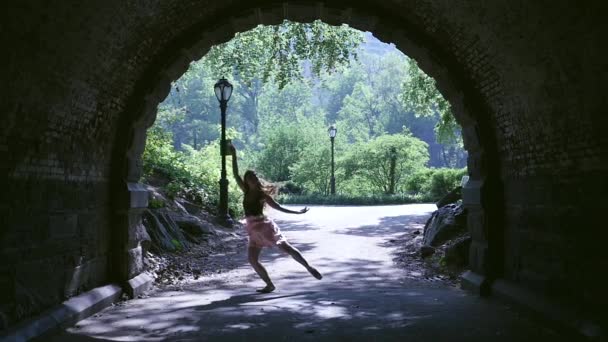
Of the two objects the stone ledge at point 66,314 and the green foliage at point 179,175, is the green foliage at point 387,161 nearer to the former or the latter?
the green foliage at point 179,175

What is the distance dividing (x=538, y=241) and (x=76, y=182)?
4.86 m

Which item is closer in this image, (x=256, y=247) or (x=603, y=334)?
(x=603, y=334)

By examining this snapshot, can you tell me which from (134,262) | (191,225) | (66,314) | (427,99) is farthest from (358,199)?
(66,314)

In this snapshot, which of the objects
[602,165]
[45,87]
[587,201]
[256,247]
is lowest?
[256,247]

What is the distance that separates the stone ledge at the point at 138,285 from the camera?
21.7 ft

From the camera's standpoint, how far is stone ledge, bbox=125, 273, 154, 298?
6621mm

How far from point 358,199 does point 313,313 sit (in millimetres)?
22927

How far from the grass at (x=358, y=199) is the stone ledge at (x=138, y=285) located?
69.2 feet

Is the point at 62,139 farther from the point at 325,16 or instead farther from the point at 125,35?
the point at 325,16

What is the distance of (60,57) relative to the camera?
453cm

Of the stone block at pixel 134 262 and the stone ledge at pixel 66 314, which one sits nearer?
the stone ledge at pixel 66 314

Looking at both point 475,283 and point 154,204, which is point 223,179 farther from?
point 475,283

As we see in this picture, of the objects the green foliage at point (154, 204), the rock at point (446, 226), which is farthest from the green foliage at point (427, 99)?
the green foliage at point (154, 204)

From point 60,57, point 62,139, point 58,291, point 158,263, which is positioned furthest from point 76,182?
point 158,263
